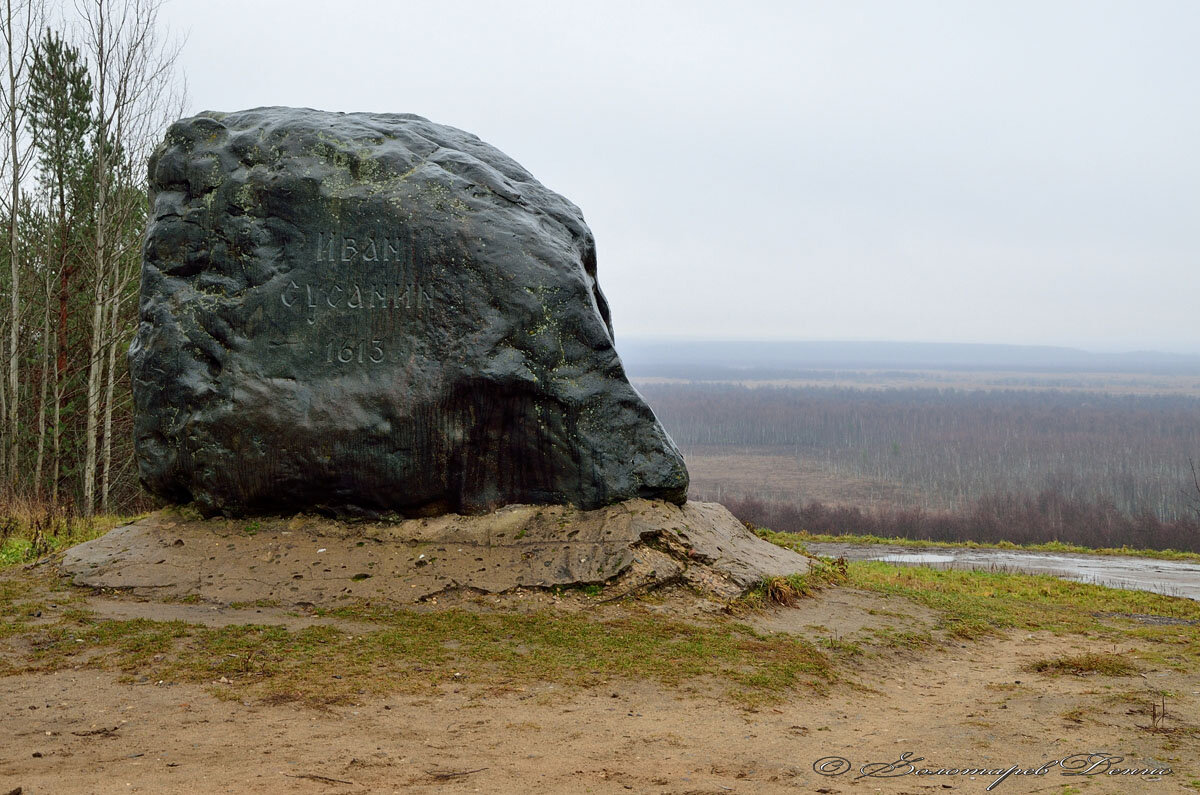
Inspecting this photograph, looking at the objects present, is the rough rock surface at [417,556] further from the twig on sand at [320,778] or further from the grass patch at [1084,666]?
the twig on sand at [320,778]

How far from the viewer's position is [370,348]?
9789 millimetres

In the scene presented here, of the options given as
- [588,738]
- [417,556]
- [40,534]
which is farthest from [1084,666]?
[40,534]

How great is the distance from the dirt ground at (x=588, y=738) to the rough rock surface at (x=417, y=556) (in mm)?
2161

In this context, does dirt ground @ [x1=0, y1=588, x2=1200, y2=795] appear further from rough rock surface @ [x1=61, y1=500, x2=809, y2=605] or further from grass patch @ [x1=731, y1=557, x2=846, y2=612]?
rough rock surface @ [x1=61, y1=500, x2=809, y2=605]

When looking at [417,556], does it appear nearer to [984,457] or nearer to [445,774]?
[445,774]

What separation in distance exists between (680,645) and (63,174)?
19.2 m

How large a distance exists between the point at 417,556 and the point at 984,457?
80.2m

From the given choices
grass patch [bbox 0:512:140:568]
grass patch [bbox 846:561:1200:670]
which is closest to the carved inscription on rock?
grass patch [bbox 0:512:140:568]

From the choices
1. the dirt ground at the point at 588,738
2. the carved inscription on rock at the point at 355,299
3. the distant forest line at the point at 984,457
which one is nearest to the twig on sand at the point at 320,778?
the dirt ground at the point at 588,738

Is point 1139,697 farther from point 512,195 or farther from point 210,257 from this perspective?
point 210,257

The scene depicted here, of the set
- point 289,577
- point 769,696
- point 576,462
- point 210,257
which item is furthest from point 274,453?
point 769,696

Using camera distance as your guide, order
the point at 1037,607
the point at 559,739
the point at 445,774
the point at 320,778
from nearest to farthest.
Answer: the point at 320,778, the point at 445,774, the point at 559,739, the point at 1037,607

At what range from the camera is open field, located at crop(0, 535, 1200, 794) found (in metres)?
5.12

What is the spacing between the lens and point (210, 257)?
33.5 ft
